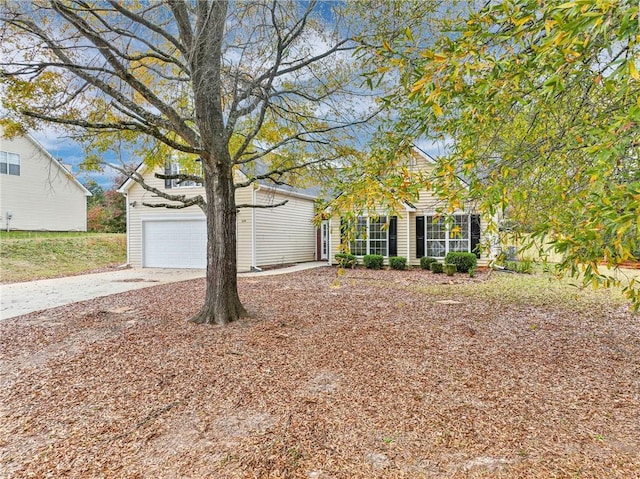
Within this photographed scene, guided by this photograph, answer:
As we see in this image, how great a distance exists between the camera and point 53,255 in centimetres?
1628

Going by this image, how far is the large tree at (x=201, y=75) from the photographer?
195 inches

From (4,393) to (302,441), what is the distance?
3.16m

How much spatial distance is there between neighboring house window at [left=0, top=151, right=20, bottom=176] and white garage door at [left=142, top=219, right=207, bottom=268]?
9.28 metres

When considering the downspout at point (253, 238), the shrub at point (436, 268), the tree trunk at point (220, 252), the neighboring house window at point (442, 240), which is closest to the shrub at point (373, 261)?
the neighboring house window at point (442, 240)

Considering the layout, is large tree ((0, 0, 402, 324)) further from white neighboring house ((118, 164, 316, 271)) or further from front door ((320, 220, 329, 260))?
front door ((320, 220, 329, 260))

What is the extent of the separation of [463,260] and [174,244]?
11.5 meters

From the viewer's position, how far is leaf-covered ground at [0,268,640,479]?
102 inches

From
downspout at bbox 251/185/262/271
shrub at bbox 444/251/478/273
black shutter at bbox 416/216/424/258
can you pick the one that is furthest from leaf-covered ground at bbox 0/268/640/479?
black shutter at bbox 416/216/424/258

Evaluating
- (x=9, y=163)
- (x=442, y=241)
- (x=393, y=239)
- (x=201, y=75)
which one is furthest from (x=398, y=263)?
(x=9, y=163)

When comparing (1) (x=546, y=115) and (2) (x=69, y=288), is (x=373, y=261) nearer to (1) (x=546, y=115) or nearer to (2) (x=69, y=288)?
(2) (x=69, y=288)

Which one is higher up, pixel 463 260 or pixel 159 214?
pixel 159 214

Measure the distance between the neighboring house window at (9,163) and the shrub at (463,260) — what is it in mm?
21669

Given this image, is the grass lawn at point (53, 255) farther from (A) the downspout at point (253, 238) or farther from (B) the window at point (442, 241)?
(B) the window at point (442, 241)

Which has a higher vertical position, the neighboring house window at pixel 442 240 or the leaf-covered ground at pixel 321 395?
the neighboring house window at pixel 442 240
